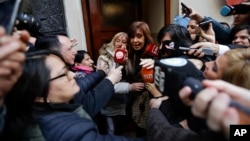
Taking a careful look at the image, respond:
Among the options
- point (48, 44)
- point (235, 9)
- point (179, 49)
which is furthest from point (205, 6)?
point (48, 44)

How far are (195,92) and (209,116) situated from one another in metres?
0.05

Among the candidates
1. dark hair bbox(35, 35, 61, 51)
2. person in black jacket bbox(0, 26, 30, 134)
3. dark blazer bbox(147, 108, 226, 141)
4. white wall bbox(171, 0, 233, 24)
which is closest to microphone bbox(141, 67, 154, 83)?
dark blazer bbox(147, 108, 226, 141)

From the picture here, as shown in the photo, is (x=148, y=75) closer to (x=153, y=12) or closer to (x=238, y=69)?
(x=238, y=69)

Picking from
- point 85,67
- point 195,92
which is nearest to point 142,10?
point 85,67

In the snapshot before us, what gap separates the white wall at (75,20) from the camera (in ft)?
6.54

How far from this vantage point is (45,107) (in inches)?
27.8

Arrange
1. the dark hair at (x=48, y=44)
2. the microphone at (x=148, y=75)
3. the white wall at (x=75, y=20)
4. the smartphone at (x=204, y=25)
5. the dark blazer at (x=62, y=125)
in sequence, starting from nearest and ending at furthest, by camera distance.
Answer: the dark blazer at (x=62, y=125)
the microphone at (x=148, y=75)
the dark hair at (x=48, y=44)
the smartphone at (x=204, y=25)
the white wall at (x=75, y=20)

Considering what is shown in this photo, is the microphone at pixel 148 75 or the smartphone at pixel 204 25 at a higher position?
the smartphone at pixel 204 25

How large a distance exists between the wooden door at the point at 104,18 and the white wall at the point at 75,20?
0.16 feet

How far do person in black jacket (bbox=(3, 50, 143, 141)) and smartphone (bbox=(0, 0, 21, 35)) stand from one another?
160 mm

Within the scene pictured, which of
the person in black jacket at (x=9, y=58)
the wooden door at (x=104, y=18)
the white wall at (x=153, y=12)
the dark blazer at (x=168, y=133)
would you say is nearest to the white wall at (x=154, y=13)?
the white wall at (x=153, y=12)

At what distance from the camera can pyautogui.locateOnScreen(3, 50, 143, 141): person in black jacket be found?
0.52 m

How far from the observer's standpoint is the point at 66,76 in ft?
2.64

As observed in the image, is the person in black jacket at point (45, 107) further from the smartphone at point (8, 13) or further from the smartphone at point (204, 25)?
the smartphone at point (204, 25)
